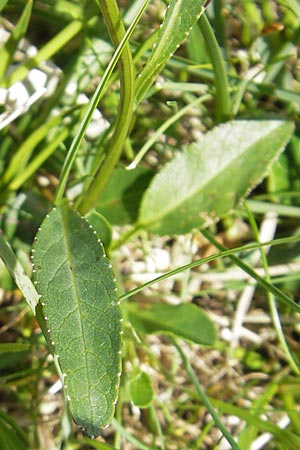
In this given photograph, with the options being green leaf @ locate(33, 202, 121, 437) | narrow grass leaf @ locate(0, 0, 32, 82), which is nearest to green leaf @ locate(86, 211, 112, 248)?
green leaf @ locate(33, 202, 121, 437)

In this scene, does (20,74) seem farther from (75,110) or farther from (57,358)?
(57,358)

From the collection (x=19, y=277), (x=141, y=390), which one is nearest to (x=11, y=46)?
(x=19, y=277)

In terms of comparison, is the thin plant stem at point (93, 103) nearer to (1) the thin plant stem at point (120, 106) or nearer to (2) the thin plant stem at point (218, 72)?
(1) the thin plant stem at point (120, 106)

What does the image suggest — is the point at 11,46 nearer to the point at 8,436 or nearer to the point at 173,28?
the point at 173,28

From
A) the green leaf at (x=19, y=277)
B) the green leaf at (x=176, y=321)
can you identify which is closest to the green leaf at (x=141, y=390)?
the green leaf at (x=176, y=321)

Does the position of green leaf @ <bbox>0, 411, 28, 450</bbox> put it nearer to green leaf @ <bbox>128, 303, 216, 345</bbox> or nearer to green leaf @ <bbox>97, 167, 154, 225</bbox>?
green leaf @ <bbox>128, 303, 216, 345</bbox>

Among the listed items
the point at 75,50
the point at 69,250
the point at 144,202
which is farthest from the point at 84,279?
the point at 75,50
